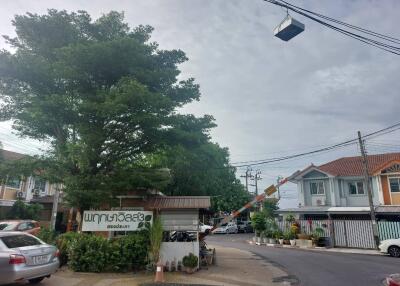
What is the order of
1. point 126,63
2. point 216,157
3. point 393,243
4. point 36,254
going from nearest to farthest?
point 36,254 < point 126,63 < point 393,243 < point 216,157

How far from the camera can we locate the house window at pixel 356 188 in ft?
96.5

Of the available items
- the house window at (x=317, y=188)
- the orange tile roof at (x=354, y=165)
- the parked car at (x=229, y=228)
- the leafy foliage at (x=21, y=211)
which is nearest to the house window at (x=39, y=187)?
the leafy foliage at (x=21, y=211)

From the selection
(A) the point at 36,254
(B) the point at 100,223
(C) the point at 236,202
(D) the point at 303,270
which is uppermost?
(C) the point at 236,202

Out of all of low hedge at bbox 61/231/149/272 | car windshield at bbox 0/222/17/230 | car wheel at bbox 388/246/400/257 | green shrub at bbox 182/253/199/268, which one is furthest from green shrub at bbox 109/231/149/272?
car wheel at bbox 388/246/400/257

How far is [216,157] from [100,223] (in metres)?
24.7

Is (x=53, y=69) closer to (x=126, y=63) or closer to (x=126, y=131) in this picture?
(x=126, y=63)

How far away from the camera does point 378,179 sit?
1115 inches

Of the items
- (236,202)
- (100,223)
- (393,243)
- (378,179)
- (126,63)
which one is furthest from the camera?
(236,202)

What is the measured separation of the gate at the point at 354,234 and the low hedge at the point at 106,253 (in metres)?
18.1

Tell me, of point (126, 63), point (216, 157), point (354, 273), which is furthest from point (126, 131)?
point (216, 157)

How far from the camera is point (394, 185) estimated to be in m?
27.6

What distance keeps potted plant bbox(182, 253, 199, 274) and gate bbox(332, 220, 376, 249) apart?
1675 centimetres

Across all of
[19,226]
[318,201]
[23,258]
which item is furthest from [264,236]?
[23,258]

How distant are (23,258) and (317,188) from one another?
28408 millimetres
